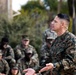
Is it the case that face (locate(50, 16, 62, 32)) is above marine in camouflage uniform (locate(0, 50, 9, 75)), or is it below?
above

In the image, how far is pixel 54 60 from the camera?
6.50 meters

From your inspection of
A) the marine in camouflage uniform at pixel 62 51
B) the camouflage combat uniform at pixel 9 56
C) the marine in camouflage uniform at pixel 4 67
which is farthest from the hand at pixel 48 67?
the camouflage combat uniform at pixel 9 56

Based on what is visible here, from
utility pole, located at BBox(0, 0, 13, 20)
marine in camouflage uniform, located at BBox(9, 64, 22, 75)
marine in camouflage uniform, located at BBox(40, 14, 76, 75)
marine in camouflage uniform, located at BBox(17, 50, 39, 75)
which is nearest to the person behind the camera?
marine in camouflage uniform, located at BBox(40, 14, 76, 75)

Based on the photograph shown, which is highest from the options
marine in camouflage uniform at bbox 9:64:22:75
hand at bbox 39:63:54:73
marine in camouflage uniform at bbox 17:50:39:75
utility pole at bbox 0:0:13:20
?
utility pole at bbox 0:0:13:20

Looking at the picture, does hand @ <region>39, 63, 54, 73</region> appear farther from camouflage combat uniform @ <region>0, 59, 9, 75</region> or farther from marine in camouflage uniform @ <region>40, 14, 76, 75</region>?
camouflage combat uniform @ <region>0, 59, 9, 75</region>

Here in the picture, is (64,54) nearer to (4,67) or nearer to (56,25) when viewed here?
(56,25)

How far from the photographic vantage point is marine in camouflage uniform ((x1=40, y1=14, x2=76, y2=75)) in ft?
20.4

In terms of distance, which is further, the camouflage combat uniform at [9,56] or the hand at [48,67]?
the camouflage combat uniform at [9,56]

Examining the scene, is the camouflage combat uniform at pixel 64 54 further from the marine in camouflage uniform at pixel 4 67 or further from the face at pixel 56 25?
the marine in camouflage uniform at pixel 4 67

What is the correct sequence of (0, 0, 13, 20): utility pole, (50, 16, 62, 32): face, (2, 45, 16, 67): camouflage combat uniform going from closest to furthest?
(50, 16, 62, 32): face
(2, 45, 16, 67): camouflage combat uniform
(0, 0, 13, 20): utility pole

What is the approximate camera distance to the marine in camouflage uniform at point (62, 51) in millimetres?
6219

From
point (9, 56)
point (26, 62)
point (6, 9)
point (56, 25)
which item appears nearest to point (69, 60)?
point (56, 25)

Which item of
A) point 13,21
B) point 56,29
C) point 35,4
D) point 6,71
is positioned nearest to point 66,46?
point 56,29

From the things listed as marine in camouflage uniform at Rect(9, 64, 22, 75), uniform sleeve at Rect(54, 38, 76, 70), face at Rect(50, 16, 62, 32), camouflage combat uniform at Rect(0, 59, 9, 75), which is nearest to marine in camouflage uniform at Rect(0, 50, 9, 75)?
camouflage combat uniform at Rect(0, 59, 9, 75)
